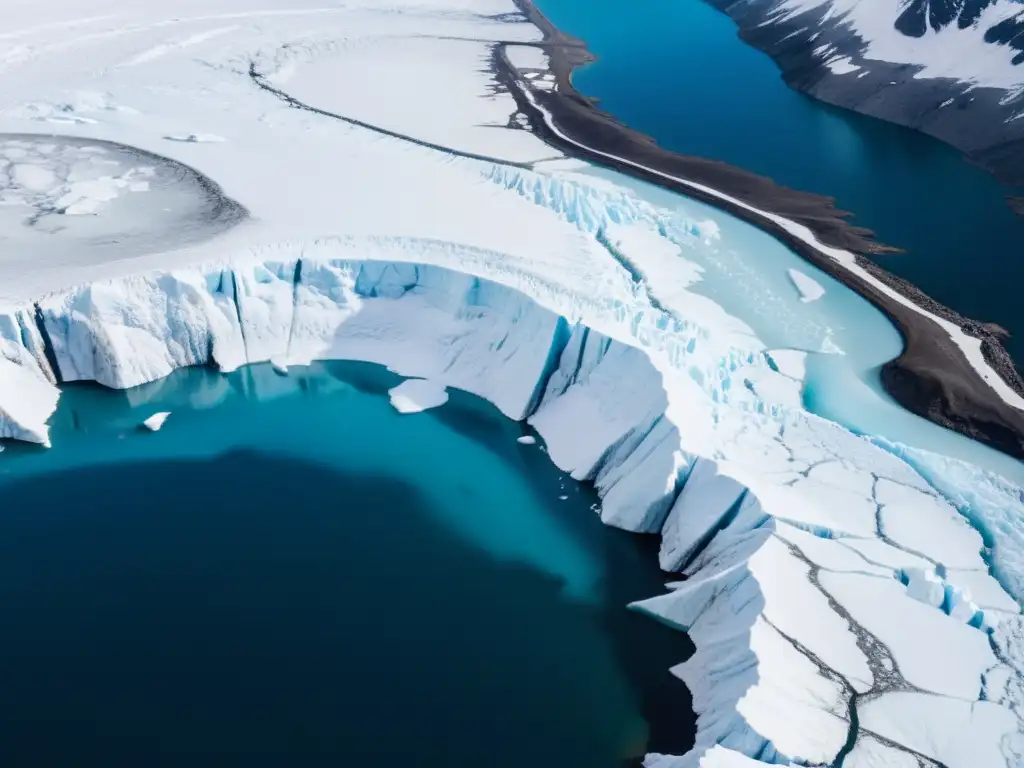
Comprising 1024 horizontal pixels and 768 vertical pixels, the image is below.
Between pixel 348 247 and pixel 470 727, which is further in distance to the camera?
pixel 348 247

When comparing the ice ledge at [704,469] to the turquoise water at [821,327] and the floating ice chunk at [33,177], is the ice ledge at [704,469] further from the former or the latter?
the floating ice chunk at [33,177]

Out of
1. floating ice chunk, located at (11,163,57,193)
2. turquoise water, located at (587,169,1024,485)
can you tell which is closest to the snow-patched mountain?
turquoise water, located at (587,169,1024,485)

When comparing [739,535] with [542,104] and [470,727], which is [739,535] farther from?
[542,104]

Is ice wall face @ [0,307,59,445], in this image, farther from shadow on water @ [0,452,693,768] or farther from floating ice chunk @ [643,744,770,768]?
floating ice chunk @ [643,744,770,768]

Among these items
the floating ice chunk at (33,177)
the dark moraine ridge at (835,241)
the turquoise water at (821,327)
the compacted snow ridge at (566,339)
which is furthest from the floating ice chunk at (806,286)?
the floating ice chunk at (33,177)

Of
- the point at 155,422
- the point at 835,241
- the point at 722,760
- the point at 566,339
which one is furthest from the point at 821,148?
the point at 722,760

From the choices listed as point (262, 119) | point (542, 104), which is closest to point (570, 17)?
point (542, 104)
